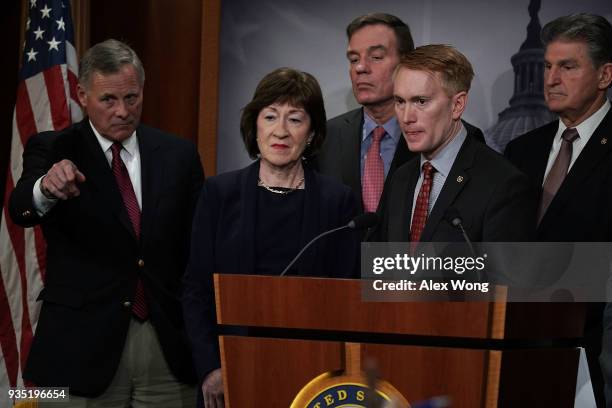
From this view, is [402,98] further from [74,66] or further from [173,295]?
[74,66]

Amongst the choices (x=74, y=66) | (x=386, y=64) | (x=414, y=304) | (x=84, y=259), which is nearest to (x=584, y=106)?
(x=386, y=64)

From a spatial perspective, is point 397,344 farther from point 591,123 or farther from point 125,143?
point 591,123

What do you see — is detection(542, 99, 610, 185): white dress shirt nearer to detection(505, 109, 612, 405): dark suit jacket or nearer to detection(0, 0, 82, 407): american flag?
detection(505, 109, 612, 405): dark suit jacket

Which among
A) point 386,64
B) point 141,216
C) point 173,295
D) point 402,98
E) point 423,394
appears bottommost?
point 423,394

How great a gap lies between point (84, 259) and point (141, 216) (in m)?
0.23

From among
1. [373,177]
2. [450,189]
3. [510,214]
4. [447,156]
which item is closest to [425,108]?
A: [447,156]

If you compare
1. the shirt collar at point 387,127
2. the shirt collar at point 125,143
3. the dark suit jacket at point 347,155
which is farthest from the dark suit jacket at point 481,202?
the shirt collar at point 125,143

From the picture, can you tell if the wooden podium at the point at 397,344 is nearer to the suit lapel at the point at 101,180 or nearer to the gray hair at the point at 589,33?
the suit lapel at the point at 101,180

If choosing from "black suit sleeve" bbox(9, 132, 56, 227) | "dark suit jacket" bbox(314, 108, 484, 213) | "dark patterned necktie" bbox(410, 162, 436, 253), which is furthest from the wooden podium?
"dark suit jacket" bbox(314, 108, 484, 213)

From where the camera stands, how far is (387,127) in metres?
3.09

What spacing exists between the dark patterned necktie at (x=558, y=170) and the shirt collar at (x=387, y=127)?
1.87 ft

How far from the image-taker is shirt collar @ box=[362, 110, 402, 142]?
307 cm

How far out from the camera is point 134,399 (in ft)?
8.98

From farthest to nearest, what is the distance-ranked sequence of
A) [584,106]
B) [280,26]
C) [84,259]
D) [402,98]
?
[280,26] → [584,106] → [84,259] → [402,98]
